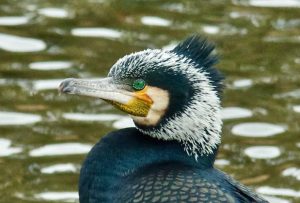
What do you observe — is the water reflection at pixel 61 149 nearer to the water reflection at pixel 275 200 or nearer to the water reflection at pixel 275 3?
the water reflection at pixel 275 200

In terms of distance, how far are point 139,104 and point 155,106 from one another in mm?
104

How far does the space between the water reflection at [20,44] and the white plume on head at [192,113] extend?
20.0 ft

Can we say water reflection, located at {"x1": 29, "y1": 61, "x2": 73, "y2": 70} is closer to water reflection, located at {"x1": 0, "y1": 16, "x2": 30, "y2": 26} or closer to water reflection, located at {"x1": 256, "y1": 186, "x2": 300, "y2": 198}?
water reflection, located at {"x1": 0, "y1": 16, "x2": 30, "y2": 26}

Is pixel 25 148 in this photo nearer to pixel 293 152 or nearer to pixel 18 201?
pixel 18 201

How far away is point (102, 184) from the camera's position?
9109mm

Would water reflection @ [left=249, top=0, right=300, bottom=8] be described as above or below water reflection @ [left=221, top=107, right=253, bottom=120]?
below

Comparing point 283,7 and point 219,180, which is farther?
point 283,7

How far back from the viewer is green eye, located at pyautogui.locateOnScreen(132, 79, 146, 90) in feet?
30.3

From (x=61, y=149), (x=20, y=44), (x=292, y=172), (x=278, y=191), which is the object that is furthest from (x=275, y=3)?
(x=278, y=191)

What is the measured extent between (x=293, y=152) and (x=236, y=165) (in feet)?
1.95

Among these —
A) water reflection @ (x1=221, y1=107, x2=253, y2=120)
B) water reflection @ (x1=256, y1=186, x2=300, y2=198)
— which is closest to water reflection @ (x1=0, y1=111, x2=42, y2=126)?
water reflection @ (x1=221, y1=107, x2=253, y2=120)

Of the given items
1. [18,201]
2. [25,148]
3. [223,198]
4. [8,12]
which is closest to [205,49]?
[223,198]

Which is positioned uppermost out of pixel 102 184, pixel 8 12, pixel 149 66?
pixel 149 66

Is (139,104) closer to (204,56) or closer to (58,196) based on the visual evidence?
(204,56)
